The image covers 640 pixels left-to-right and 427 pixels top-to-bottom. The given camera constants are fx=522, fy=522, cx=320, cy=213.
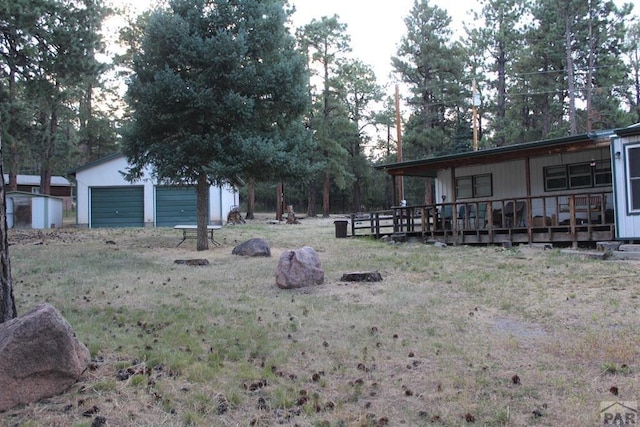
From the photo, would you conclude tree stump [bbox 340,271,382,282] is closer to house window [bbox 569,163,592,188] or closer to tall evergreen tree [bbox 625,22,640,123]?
house window [bbox 569,163,592,188]

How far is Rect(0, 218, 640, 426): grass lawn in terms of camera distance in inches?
135

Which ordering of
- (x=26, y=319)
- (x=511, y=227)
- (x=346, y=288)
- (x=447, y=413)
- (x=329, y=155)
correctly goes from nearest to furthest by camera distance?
(x=447, y=413)
(x=26, y=319)
(x=346, y=288)
(x=511, y=227)
(x=329, y=155)

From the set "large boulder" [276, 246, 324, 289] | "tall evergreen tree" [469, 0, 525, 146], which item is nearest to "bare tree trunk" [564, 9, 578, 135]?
"tall evergreen tree" [469, 0, 525, 146]

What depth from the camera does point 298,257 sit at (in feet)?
26.3

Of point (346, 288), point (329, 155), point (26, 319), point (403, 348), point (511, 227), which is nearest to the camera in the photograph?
point (26, 319)

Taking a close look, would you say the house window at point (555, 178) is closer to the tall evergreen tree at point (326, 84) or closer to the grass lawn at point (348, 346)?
the grass lawn at point (348, 346)

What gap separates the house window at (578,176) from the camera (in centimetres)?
1377

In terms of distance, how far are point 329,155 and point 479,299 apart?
3165 cm

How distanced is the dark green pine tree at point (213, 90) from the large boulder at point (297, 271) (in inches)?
180

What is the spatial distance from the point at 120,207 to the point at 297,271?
18.2 meters

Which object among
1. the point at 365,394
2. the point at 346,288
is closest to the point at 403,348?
the point at 365,394

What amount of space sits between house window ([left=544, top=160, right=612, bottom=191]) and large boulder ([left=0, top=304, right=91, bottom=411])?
13.7 m

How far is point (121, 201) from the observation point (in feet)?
77.9

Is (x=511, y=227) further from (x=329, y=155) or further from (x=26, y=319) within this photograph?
(x=329, y=155)
